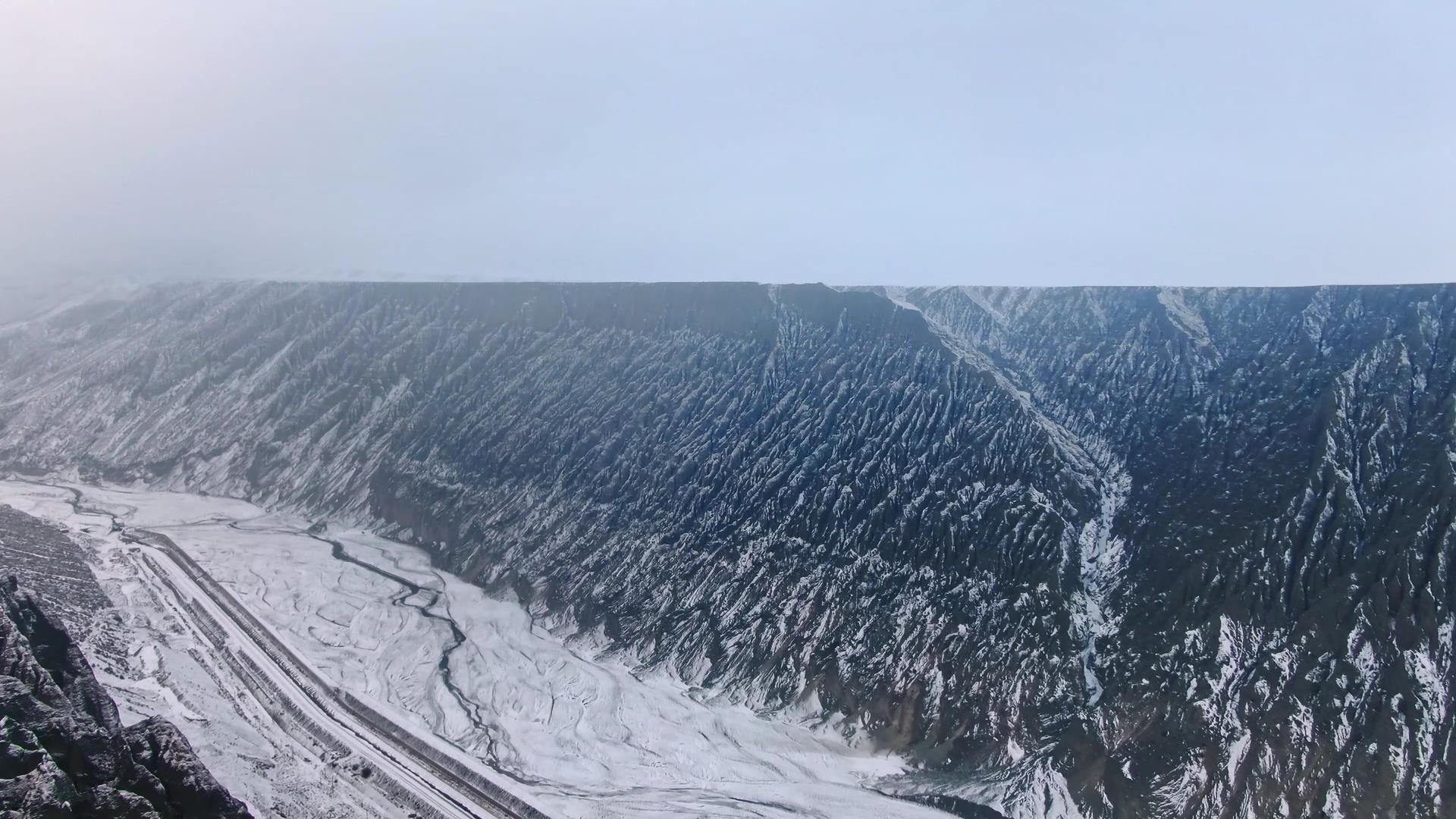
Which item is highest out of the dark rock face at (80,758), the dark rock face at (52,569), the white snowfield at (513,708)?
the dark rock face at (80,758)

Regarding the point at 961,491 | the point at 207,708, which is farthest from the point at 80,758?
the point at 961,491

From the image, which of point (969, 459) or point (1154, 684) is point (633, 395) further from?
point (1154, 684)

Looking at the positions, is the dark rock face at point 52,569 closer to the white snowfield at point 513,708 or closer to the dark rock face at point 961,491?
the white snowfield at point 513,708

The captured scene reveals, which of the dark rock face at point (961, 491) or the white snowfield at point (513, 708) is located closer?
the white snowfield at point (513, 708)

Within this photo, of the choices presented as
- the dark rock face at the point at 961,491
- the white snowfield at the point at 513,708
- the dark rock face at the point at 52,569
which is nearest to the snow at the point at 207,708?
the white snowfield at the point at 513,708

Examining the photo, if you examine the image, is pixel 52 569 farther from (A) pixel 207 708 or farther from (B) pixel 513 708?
(B) pixel 513 708

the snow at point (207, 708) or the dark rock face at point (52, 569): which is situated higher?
the dark rock face at point (52, 569)

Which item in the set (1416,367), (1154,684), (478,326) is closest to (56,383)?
(478,326)
